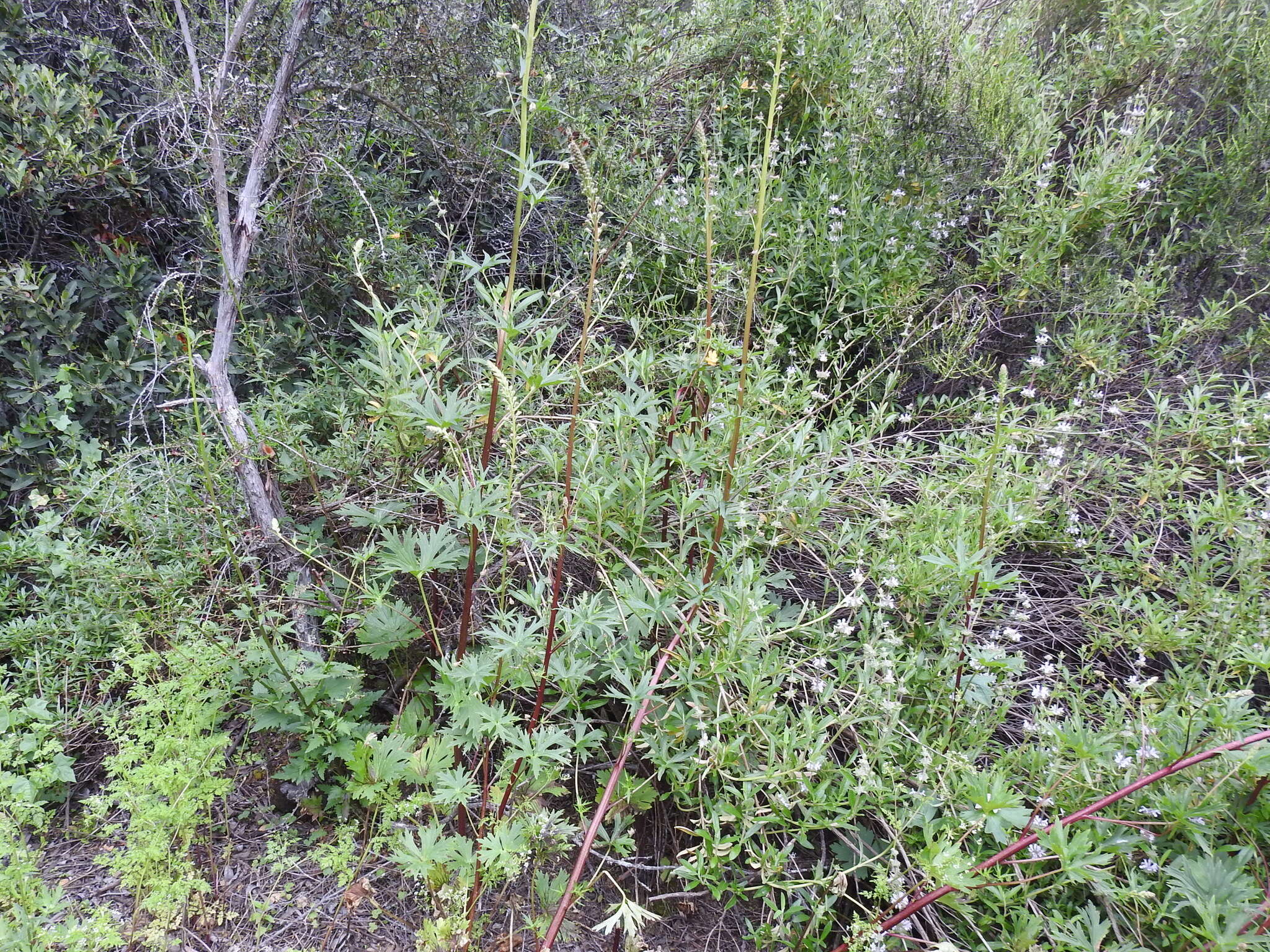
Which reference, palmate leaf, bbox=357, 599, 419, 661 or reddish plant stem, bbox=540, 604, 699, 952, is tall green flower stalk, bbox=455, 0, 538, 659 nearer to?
palmate leaf, bbox=357, 599, 419, 661

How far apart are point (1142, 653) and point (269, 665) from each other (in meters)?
2.56

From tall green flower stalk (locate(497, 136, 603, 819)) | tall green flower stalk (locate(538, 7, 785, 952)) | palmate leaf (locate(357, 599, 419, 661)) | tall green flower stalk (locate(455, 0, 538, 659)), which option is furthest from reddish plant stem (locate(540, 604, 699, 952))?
palmate leaf (locate(357, 599, 419, 661))

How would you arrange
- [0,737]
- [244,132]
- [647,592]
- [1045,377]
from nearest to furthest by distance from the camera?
[647,592] < [0,737] < [244,132] < [1045,377]

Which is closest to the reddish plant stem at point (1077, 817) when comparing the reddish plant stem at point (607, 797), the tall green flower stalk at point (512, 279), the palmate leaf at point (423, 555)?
the reddish plant stem at point (607, 797)

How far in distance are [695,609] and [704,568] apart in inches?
5.5

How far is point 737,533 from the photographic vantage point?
2.20 meters

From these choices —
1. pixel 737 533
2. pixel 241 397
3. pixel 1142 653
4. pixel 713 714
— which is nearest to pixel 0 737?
pixel 241 397

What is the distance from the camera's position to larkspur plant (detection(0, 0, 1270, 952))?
1735 millimetres

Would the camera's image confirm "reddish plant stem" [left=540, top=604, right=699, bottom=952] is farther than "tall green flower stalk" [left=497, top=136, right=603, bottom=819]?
No

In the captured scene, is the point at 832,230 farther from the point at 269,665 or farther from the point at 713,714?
the point at 269,665

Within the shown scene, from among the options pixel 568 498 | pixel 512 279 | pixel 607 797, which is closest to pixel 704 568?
pixel 568 498

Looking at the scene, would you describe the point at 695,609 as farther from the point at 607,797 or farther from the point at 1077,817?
the point at 1077,817

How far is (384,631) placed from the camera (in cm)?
216

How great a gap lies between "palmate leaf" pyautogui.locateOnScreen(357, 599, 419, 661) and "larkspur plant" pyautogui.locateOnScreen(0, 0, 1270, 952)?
25 millimetres
